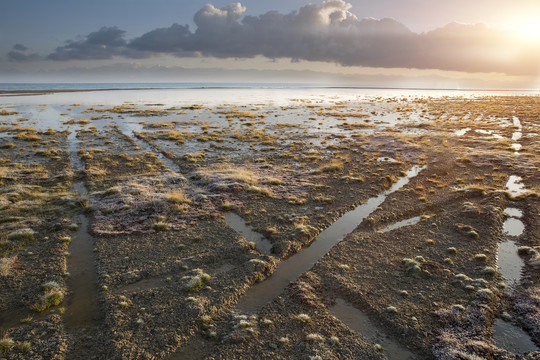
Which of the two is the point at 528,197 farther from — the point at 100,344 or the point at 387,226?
the point at 100,344

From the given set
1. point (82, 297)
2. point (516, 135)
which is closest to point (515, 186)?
point (82, 297)

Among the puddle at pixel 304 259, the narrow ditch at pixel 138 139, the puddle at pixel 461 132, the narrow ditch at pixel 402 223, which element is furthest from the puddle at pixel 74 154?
the puddle at pixel 461 132

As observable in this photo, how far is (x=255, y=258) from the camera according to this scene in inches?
790

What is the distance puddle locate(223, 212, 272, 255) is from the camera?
2194 centimetres

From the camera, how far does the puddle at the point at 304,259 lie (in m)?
16.8

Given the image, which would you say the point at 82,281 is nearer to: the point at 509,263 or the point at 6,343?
the point at 6,343

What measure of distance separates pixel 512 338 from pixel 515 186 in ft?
84.0

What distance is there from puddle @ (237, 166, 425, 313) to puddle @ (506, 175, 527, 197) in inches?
505

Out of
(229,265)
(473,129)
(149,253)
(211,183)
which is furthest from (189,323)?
(473,129)

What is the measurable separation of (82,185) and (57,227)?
36.8ft

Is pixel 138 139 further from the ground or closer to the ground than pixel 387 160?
further from the ground

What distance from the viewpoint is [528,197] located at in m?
30.2

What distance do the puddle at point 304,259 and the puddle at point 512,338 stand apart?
9.53 metres

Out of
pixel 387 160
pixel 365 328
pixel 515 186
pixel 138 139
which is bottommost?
pixel 365 328
